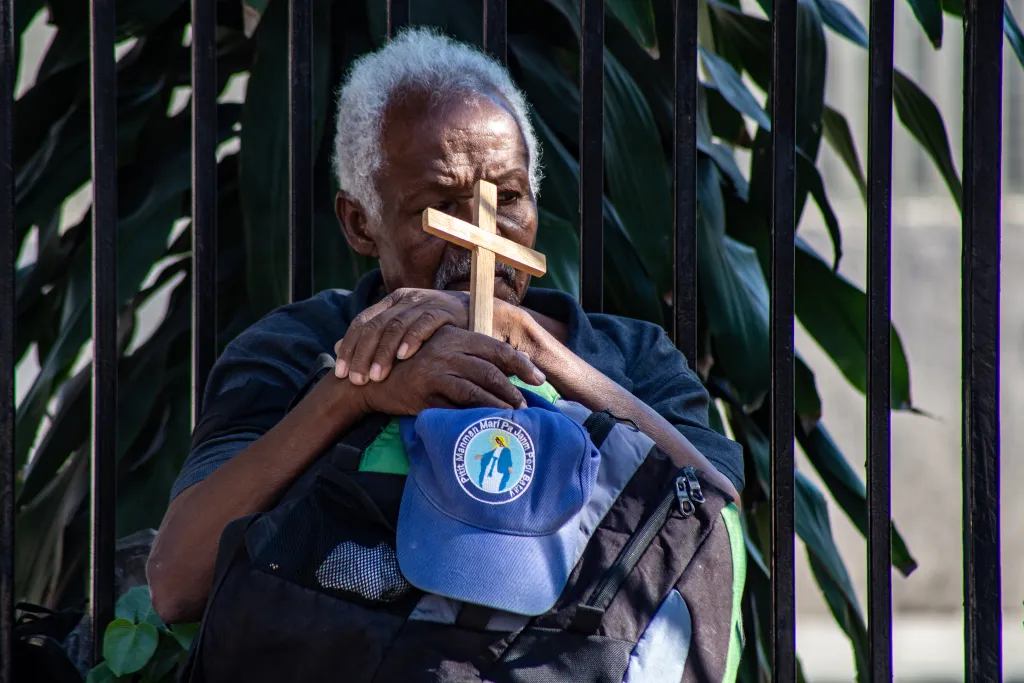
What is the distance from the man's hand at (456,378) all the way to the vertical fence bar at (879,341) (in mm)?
662

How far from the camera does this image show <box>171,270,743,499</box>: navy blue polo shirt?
5.72 ft

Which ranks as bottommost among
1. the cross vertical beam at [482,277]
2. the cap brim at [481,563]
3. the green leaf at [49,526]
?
the green leaf at [49,526]

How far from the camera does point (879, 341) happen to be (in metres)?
1.91

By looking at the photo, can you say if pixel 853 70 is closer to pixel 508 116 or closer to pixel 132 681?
pixel 508 116

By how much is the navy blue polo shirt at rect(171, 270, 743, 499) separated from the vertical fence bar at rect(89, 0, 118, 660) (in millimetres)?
158

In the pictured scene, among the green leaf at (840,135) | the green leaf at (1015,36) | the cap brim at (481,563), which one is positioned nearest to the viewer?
the cap brim at (481,563)

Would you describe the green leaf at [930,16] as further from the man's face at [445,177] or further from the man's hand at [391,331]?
the man's hand at [391,331]

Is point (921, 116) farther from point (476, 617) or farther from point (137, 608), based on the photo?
point (137, 608)

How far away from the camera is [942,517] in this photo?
7.18 metres

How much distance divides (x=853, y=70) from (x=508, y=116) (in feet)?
20.1

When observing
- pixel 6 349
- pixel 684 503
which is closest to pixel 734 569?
pixel 684 503

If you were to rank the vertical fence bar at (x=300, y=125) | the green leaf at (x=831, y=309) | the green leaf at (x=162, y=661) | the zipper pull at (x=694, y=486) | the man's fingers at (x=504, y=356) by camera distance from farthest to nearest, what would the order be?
the green leaf at (x=831, y=309)
the vertical fence bar at (x=300, y=125)
the green leaf at (x=162, y=661)
the man's fingers at (x=504, y=356)
the zipper pull at (x=694, y=486)

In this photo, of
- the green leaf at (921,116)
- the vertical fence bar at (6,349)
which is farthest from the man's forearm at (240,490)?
the green leaf at (921,116)

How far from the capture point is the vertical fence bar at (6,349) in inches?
70.5
